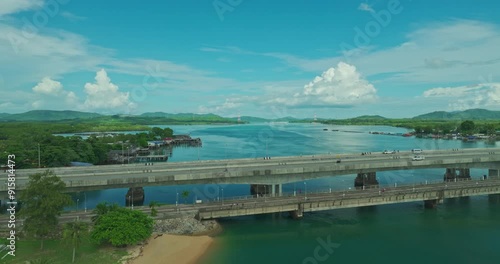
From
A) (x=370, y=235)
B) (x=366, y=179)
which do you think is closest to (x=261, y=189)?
(x=370, y=235)

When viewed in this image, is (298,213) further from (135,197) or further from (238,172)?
(135,197)

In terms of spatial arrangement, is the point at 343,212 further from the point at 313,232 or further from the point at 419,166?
the point at 419,166

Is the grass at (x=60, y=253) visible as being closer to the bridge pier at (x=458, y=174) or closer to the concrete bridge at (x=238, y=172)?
the concrete bridge at (x=238, y=172)

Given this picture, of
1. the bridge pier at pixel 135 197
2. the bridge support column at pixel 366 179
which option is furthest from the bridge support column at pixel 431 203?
the bridge pier at pixel 135 197

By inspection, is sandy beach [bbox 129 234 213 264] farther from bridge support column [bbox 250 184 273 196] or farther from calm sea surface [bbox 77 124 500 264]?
bridge support column [bbox 250 184 273 196]

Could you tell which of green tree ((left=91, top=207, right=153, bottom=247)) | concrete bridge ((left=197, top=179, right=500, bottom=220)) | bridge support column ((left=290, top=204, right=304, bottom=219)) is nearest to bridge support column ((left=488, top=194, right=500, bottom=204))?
concrete bridge ((left=197, top=179, right=500, bottom=220))

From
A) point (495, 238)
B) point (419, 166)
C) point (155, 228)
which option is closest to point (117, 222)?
point (155, 228)
